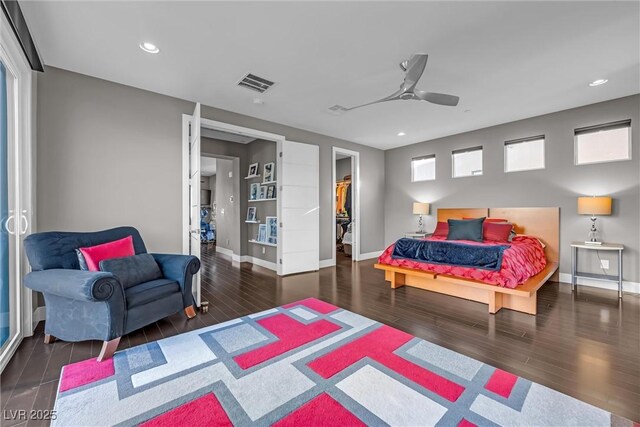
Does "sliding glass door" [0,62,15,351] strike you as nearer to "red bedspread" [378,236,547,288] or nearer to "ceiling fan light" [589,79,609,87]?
"red bedspread" [378,236,547,288]

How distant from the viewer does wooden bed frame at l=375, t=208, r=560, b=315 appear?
3.07 metres

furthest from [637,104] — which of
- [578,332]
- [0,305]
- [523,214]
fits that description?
[0,305]

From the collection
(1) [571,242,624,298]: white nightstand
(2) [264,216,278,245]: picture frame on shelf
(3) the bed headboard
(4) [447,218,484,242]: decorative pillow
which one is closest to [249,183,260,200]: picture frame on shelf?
(2) [264,216,278,245]: picture frame on shelf

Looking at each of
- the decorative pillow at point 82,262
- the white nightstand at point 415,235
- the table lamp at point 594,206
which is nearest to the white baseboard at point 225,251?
the white nightstand at point 415,235

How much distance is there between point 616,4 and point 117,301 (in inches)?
178

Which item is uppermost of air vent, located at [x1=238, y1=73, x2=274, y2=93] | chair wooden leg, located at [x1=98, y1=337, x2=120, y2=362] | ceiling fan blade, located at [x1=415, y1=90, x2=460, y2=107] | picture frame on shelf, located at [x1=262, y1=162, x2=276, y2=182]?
air vent, located at [x1=238, y1=73, x2=274, y2=93]

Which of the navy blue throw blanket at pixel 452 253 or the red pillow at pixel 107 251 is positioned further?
the navy blue throw blanket at pixel 452 253

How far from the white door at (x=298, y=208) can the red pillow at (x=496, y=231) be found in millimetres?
2926

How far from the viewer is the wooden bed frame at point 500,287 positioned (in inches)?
121

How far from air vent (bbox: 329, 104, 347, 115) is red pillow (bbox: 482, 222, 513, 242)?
3001 millimetres

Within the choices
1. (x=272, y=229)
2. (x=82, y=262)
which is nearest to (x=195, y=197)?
Result: (x=82, y=262)

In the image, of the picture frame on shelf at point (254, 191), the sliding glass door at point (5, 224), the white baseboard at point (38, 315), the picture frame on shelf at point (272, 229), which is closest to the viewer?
the sliding glass door at point (5, 224)

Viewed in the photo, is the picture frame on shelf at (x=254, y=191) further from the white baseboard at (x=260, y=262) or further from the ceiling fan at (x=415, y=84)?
the ceiling fan at (x=415, y=84)

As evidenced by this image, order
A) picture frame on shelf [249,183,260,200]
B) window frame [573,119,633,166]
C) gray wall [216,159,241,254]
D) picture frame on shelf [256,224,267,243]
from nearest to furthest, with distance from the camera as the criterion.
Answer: window frame [573,119,633,166] → picture frame on shelf [256,224,267,243] → picture frame on shelf [249,183,260,200] → gray wall [216,159,241,254]
